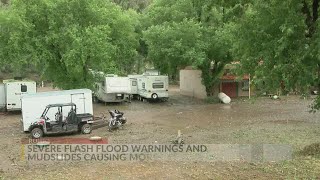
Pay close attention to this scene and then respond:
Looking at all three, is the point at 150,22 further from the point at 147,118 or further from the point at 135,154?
the point at 135,154

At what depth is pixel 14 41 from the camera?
29812 millimetres

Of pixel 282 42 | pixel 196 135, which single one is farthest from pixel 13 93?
pixel 282 42

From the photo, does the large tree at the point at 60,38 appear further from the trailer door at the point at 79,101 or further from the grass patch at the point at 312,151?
the grass patch at the point at 312,151

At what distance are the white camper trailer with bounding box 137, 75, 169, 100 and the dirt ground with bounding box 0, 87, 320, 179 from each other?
938 mm

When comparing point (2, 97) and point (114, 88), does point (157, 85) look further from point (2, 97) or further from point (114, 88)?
point (2, 97)

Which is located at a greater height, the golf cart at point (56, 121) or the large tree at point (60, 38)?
the large tree at point (60, 38)

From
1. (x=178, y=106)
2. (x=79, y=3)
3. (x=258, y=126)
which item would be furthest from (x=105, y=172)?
(x=178, y=106)

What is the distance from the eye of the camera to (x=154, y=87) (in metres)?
38.8

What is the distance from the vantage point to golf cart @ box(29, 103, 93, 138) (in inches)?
826

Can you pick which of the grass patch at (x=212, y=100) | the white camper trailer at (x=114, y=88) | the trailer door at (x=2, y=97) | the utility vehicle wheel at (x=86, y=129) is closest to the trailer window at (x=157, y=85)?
the white camper trailer at (x=114, y=88)

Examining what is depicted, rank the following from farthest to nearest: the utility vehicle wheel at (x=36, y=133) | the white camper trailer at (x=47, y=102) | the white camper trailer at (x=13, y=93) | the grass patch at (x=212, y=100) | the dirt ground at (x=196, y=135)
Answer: the grass patch at (x=212, y=100)
the white camper trailer at (x=13, y=93)
the white camper trailer at (x=47, y=102)
the utility vehicle wheel at (x=36, y=133)
the dirt ground at (x=196, y=135)

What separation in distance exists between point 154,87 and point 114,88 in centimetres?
457

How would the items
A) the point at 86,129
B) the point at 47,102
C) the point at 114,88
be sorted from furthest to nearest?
the point at 114,88 < the point at 47,102 < the point at 86,129

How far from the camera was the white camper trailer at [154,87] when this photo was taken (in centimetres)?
3850
